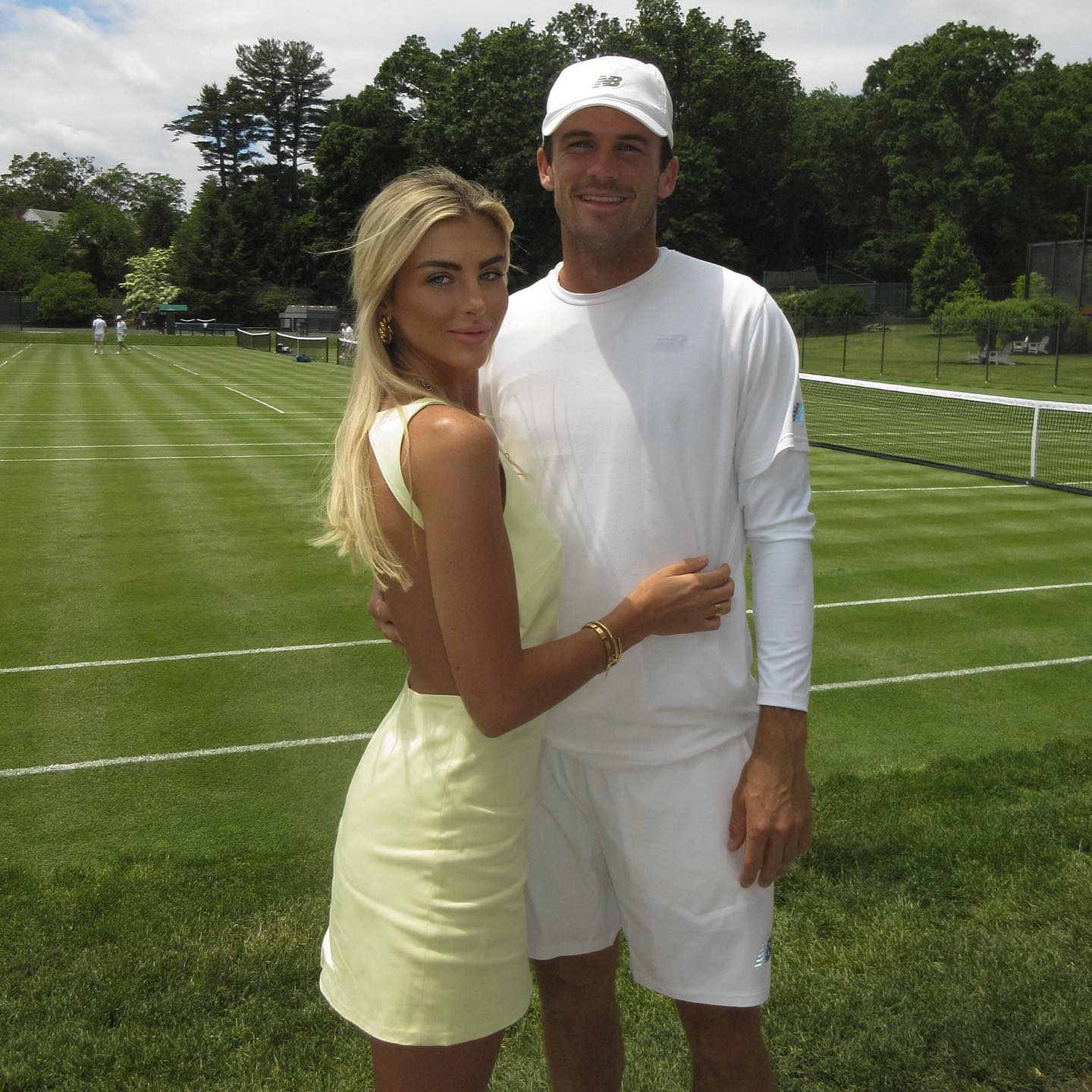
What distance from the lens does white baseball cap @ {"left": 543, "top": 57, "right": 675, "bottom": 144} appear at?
8.88ft

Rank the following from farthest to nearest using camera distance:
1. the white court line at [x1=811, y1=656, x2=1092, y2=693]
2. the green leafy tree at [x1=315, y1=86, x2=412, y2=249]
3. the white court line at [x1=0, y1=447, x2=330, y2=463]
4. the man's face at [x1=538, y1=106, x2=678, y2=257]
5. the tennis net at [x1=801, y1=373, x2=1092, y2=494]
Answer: the green leafy tree at [x1=315, y1=86, x2=412, y2=249], the tennis net at [x1=801, y1=373, x2=1092, y2=494], the white court line at [x1=0, y1=447, x2=330, y2=463], the white court line at [x1=811, y1=656, x2=1092, y2=693], the man's face at [x1=538, y1=106, x2=678, y2=257]

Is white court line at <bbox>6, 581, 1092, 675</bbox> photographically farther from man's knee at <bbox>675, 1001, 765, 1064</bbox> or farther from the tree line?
the tree line

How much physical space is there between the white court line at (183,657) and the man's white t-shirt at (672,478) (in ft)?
20.4

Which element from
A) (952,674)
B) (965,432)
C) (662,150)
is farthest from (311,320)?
(662,150)

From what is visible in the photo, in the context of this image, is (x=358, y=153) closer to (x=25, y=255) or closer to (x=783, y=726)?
(x=25, y=255)

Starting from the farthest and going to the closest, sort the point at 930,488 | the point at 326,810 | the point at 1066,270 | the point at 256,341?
the point at 256,341
the point at 1066,270
the point at 930,488
the point at 326,810

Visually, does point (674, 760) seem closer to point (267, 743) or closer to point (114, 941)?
point (114, 941)

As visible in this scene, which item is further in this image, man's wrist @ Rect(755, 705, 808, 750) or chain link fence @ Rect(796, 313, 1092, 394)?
chain link fence @ Rect(796, 313, 1092, 394)

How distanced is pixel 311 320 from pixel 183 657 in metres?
59.7

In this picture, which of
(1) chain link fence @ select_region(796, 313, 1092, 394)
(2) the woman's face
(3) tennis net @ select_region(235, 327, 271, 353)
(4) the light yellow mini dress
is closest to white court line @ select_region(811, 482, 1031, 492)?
(2) the woman's face

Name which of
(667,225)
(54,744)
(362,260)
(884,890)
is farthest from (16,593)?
(667,225)

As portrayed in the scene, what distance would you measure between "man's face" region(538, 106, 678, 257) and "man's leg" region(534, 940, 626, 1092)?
1782 mm

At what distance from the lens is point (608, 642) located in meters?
2.46

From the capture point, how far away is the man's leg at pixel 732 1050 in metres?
2.68
